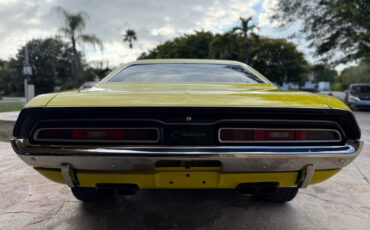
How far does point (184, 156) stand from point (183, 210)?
3.56 feet

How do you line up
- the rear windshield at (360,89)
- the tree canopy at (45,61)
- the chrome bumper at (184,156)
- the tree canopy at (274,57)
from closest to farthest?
the chrome bumper at (184,156) → the rear windshield at (360,89) → the tree canopy at (274,57) → the tree canopy at (45,61)

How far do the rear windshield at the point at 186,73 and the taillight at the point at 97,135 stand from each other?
93 centimetres

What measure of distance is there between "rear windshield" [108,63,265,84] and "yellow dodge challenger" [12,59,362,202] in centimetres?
83

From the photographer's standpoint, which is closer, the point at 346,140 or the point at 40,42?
the point at 346,140

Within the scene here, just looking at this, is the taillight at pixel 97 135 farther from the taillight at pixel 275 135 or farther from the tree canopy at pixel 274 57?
the tree canopy at pixel 274 57

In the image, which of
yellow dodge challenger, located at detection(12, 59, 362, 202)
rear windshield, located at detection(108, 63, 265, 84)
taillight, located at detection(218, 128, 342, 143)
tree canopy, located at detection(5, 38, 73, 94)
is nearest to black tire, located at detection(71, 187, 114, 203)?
yellow dodge challenger, located at detection(12, 59, 362, 202)

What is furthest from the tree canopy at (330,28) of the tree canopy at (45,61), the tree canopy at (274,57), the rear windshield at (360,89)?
the tree canopy at (45,61)

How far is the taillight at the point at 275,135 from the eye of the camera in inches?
63.7

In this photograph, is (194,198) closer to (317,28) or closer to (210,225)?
(210,225)

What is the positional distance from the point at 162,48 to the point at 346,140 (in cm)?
3904

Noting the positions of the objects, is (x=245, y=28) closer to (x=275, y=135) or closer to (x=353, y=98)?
(x=353, y=98)

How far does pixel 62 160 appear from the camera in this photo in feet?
5.14

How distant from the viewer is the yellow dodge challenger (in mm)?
1541

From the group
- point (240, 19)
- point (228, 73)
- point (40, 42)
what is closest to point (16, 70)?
point (40, 42)
